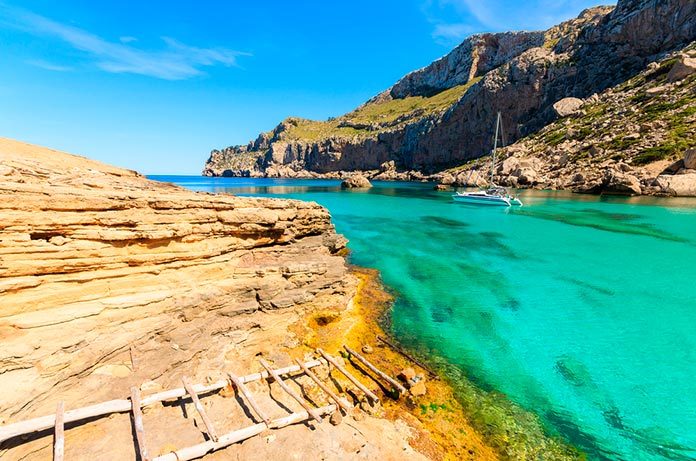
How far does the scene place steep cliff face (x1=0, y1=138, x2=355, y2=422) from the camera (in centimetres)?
798

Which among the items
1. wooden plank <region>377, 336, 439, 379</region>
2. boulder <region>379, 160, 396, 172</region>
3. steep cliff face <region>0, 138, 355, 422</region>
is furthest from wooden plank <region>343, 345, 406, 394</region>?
boulder <region>379, 160, 396, 172</region>

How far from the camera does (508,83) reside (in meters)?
117

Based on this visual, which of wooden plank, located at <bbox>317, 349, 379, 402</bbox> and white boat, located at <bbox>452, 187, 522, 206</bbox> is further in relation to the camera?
white boat, located at <bbox>452, 187, 522, 206</bbox>

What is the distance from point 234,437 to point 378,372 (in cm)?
531

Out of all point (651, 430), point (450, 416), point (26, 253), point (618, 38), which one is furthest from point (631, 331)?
point (618, 38)

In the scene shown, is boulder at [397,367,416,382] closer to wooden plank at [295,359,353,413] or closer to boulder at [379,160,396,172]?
wooden plank at [295,359,353,413]

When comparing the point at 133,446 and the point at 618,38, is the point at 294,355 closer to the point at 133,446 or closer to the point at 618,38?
the point at 133,446

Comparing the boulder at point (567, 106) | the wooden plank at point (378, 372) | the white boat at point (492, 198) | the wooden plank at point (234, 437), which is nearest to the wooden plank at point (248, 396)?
the wooden plank at point (234, 437)

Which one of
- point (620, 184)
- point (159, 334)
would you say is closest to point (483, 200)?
point (620, 184)

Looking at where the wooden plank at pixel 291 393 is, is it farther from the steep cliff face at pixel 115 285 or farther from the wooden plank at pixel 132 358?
the wooden plank at pixel 132 358

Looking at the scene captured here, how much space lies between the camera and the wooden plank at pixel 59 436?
20.5 feet

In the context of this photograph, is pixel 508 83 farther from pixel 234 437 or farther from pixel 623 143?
pixel 234 437

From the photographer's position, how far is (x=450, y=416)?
9562mm

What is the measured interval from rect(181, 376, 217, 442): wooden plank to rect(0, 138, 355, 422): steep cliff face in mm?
1279
